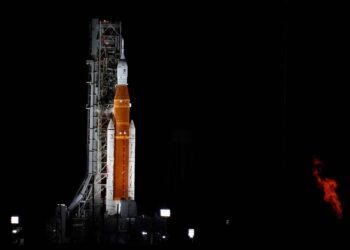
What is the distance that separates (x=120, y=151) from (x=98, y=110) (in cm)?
242

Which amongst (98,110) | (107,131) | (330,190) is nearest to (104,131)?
(107,131)

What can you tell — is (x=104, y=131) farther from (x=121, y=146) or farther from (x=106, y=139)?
(x=121, y=146)

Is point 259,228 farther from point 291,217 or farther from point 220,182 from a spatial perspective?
point 220,182

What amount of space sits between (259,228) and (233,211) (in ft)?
35.7

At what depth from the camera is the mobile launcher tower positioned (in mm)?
37000

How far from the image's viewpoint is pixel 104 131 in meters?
38.1

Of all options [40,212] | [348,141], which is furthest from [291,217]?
[40,212]

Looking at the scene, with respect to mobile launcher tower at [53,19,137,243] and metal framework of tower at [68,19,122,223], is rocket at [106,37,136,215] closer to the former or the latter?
mobile launcher tower at [53,19,137,243]

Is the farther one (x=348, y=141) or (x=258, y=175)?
(x=258, y=175)

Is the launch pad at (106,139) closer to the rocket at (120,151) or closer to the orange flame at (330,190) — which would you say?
the rocket at (120,151)

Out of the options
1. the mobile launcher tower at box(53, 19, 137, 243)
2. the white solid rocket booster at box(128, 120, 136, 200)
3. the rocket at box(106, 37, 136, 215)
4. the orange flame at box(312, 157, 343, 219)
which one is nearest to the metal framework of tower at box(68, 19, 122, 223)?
the mobile launcher tower at box(53, 19, 137, 243)

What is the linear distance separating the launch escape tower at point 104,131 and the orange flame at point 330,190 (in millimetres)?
9204

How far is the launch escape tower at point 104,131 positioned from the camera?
3716 cm

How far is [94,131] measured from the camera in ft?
124
